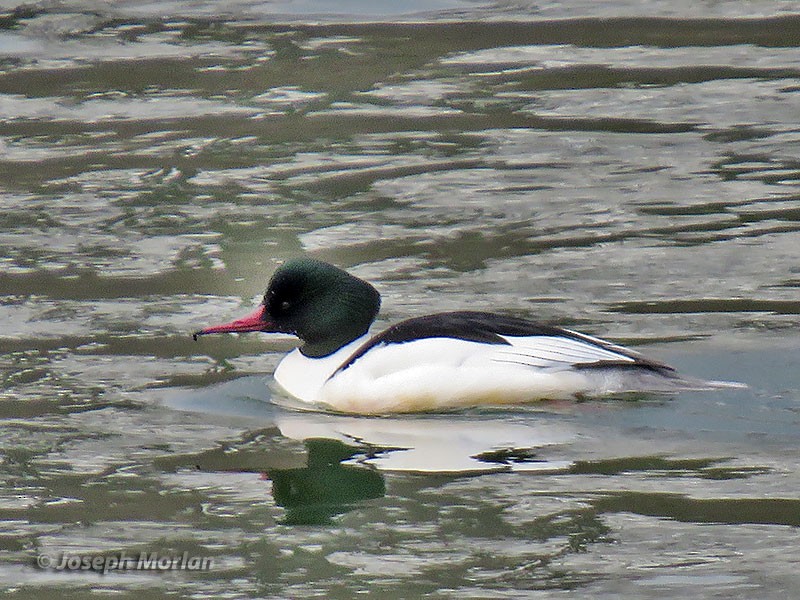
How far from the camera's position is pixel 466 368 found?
8055 millimetres

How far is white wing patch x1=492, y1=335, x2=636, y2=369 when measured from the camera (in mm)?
7887

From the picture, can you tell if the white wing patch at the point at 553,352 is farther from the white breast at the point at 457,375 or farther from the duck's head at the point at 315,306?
the duck's head at the point at 315,306

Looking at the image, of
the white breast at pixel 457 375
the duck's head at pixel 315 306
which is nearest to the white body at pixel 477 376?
the white breast at pixel 457 375

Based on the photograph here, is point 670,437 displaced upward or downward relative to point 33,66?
downward

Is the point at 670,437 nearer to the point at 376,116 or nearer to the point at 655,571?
the point at 655,571

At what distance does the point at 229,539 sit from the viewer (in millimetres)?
6371

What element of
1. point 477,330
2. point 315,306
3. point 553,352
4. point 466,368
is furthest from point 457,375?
point 315,306

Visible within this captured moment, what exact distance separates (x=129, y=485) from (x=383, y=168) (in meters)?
5.41

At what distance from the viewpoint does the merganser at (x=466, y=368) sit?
7.94m

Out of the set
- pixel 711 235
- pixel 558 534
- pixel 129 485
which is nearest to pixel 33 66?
pixel 711 235

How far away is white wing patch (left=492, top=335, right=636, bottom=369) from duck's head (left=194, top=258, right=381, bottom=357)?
74 centimetres

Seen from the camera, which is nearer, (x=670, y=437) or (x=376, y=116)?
(x=670, y=437)

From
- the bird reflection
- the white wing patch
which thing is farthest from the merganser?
the bird reflection

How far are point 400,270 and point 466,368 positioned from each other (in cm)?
198
